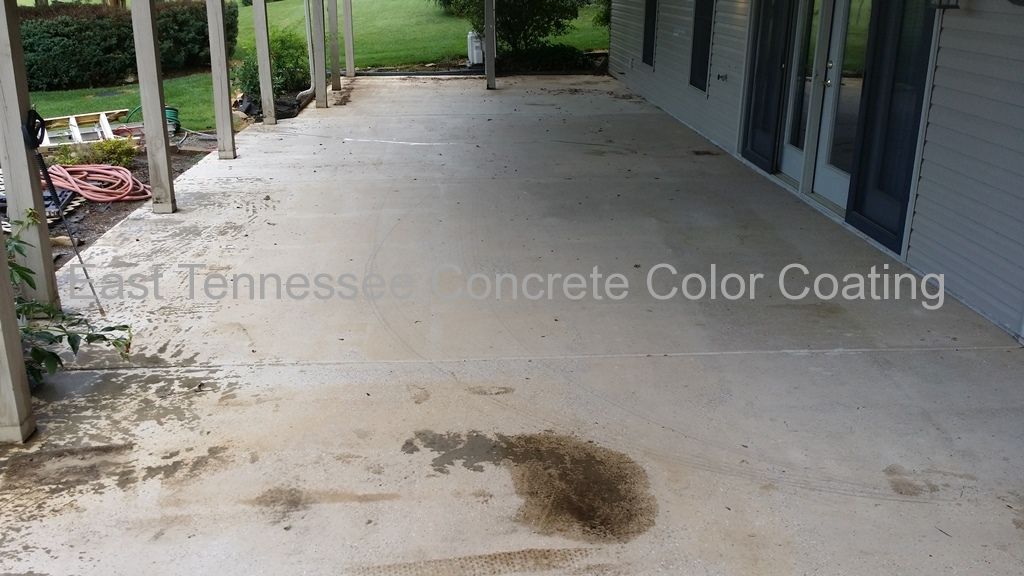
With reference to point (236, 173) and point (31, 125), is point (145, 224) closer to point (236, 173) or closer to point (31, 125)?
point (236, 173)

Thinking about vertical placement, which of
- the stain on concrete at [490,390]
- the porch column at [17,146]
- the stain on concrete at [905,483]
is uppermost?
the porch column at [17,146]

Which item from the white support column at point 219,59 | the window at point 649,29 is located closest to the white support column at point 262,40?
the white support column at point 219,59

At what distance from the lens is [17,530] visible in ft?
9.36

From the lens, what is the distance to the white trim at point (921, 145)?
501cm

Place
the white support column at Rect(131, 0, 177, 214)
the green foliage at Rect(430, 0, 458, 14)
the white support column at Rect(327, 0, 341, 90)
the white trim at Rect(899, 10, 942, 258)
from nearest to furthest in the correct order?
the white trim at Rect(899, 10, 942, 258) < the white support column at Rect(131, 0, 177, 214) < the white support column at Rect(327, 0, 341, 90) < the green foliage at Rect(430, 0, 458, 14)

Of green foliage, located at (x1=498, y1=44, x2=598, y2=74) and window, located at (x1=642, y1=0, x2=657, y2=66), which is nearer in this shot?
window, located at (x1=642, y1=0, x2=657, y2=66)

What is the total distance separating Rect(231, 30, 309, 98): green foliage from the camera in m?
12.8

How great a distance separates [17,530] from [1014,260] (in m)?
4.47

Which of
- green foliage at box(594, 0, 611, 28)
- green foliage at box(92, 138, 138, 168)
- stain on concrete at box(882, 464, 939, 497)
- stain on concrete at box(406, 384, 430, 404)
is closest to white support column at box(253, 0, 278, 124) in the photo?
green foliage at box(92, 138, 138, 168)

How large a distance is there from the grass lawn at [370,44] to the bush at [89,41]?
49cm

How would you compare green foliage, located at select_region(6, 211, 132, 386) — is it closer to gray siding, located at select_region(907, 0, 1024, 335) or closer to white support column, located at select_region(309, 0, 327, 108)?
gray siding, located at select_region(907, 0, 1024, 335)

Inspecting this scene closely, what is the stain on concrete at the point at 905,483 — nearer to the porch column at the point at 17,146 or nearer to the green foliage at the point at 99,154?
the porch column at the point at 17,146

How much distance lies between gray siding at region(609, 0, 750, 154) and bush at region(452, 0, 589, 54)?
184 centimetres

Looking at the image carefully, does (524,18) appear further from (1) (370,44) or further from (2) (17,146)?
(2) (17,146)
